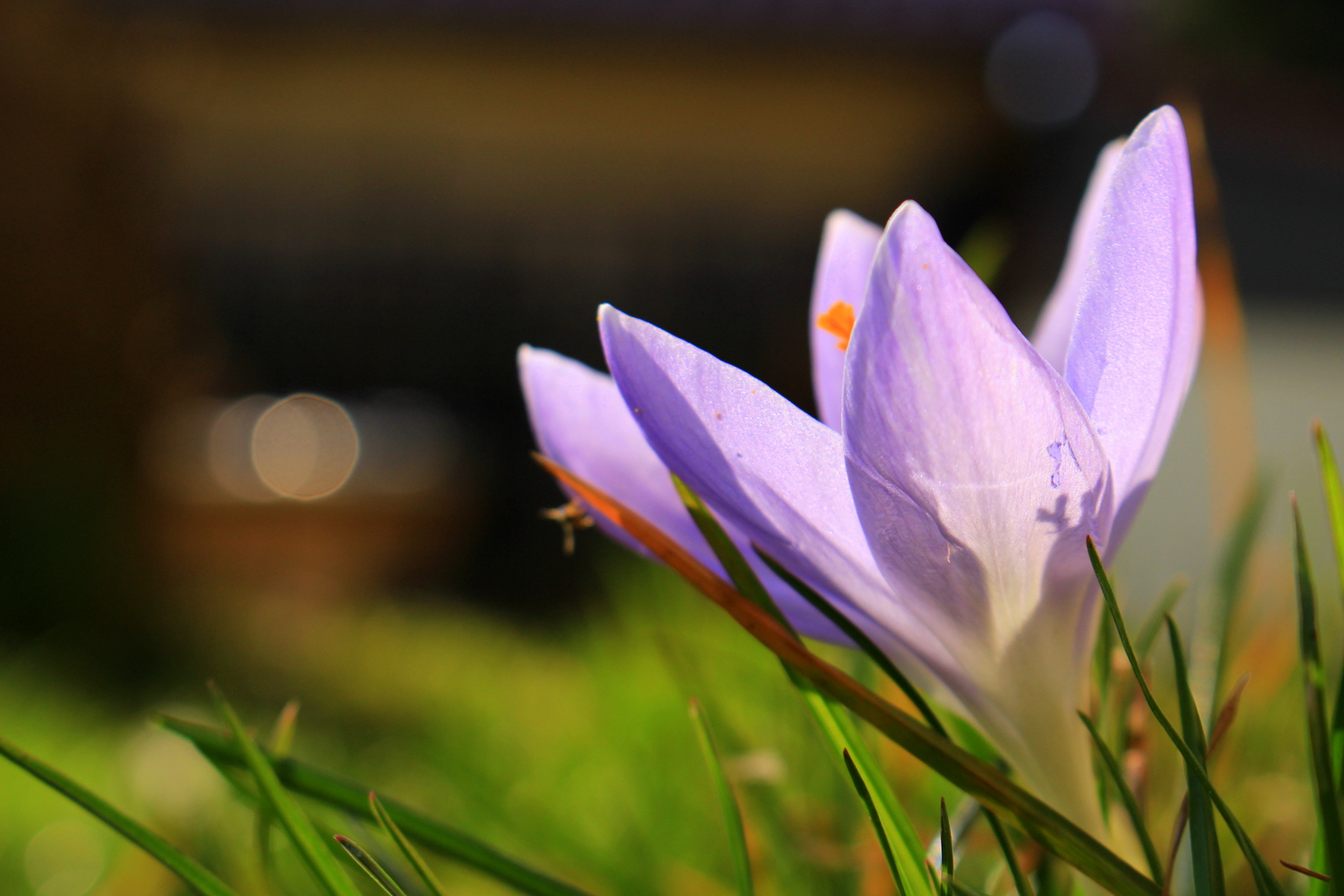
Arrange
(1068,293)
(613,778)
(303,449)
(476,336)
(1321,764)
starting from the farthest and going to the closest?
1. (476,336)
2. (303,449)
3. (613,778)
4. (1068,293)
5. (1321,764)

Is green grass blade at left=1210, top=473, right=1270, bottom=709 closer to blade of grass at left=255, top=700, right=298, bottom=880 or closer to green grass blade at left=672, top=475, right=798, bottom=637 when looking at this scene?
green grass blade at left=672, top=475, right=798, bottom=637

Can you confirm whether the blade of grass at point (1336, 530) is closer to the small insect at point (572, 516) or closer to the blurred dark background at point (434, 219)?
the small insect at point (572, 516)

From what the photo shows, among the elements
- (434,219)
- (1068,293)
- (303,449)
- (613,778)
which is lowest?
(303,449)

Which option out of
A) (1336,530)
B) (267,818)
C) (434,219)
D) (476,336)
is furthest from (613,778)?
(434,219)

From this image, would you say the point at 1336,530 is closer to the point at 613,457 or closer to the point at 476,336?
the point at 613,457

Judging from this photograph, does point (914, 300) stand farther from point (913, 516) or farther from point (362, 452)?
point (362, 452)

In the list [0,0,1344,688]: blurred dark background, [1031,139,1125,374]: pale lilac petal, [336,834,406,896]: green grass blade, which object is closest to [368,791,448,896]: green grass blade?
[336,834,406,896]: green grass blade

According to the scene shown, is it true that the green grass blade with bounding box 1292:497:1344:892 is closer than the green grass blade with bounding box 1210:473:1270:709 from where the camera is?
Yes

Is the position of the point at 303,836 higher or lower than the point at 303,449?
higher

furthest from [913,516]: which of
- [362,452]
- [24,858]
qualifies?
[362,452]
